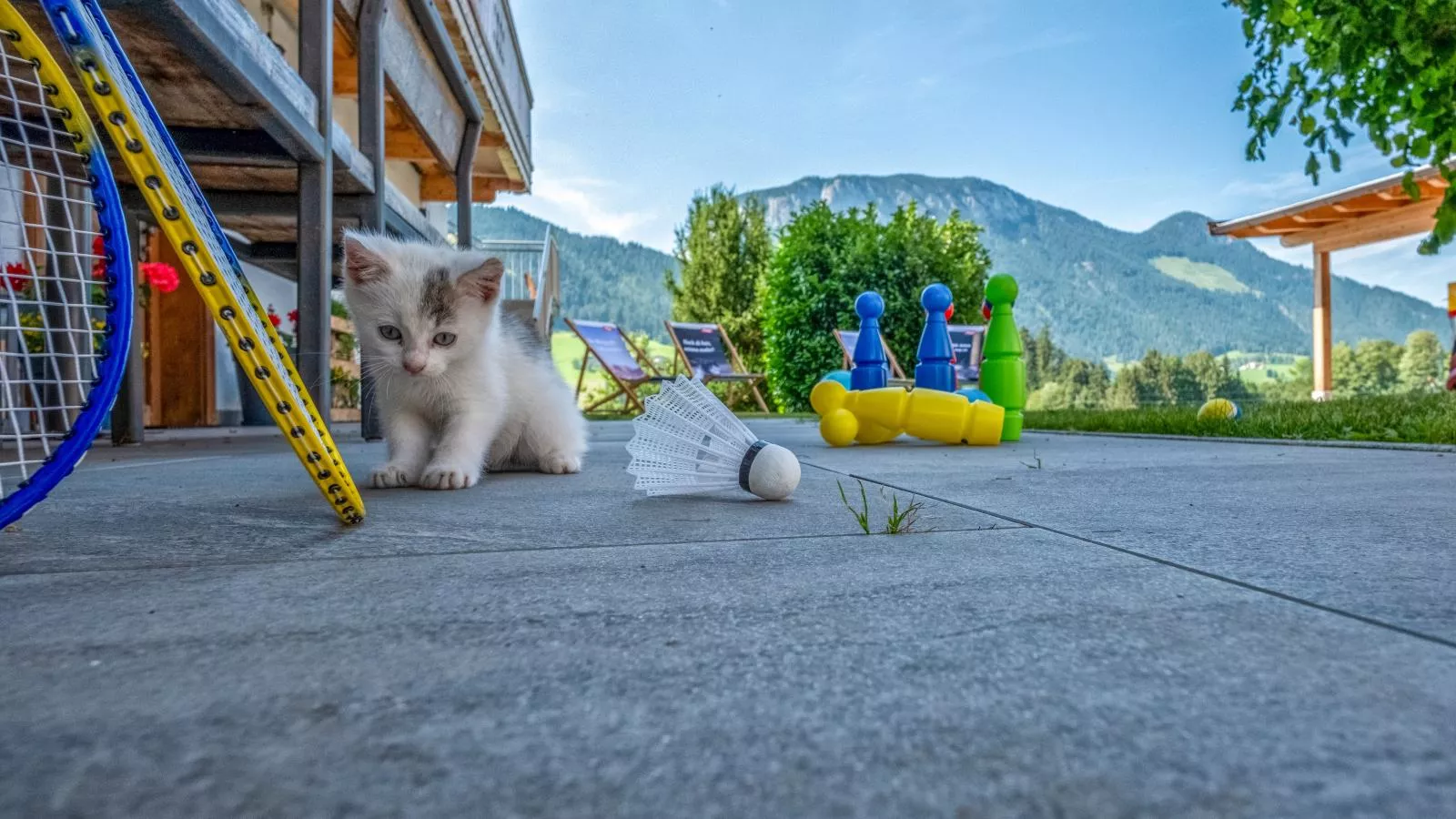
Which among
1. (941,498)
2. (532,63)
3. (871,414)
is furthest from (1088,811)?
(532,63)

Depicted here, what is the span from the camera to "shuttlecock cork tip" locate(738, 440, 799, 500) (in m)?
1.54

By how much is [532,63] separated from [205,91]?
347 inches

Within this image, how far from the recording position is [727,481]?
1.69 metres

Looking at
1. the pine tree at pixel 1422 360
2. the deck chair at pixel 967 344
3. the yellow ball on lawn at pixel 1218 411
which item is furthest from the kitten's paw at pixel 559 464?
the pine tree at pixel 1422 360

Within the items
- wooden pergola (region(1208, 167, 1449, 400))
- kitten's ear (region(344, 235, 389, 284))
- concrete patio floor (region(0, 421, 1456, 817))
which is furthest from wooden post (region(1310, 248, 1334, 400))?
kitten's ear (region(344, 235, 389, 284))

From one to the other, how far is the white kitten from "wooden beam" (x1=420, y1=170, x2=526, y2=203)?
6255mm

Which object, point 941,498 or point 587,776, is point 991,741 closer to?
point 587,776

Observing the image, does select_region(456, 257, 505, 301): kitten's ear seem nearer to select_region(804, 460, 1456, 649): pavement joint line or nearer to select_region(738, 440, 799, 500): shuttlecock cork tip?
select_region(738, 440, 799, 500): shuttlecock cork tip

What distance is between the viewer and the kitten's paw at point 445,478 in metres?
1.78

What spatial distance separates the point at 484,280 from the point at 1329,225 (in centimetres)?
1050

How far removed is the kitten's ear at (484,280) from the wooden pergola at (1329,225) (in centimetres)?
900

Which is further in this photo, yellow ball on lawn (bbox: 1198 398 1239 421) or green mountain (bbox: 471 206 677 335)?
green mountain (bbox: 471 206 677 335)

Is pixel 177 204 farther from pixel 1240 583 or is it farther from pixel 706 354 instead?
pixel 706 354

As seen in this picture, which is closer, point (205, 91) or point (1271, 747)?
point (1271, 747)
